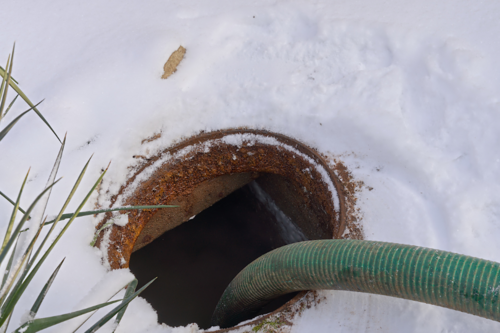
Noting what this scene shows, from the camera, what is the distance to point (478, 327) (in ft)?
7.08

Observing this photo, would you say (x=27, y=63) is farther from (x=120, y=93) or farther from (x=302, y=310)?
(x=302, y=310)

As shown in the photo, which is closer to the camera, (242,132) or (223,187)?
(242,132)

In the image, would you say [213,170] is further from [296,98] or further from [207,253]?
[207,253]

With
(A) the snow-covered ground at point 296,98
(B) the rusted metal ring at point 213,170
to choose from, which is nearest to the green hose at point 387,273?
(A) the snow-covered ground at point 296,98

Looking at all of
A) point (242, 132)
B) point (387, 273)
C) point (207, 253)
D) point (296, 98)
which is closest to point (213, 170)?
point (242, 132)

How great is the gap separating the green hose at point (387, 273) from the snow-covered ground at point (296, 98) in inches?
15.8

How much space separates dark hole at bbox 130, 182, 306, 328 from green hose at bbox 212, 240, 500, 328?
79.4 inches

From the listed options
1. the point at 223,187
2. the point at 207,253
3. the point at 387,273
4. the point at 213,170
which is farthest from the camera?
the point at 207,253

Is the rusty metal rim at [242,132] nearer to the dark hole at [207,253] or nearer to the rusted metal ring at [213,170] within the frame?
the rusted metal ring at [213,170]

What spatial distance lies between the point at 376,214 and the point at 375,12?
2.03 metres

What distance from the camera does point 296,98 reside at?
126 inches

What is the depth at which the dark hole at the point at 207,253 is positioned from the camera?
4.56 metres

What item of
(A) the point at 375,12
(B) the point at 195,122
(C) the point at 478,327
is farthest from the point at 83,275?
(A) the point at 375,12

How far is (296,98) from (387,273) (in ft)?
5.87
